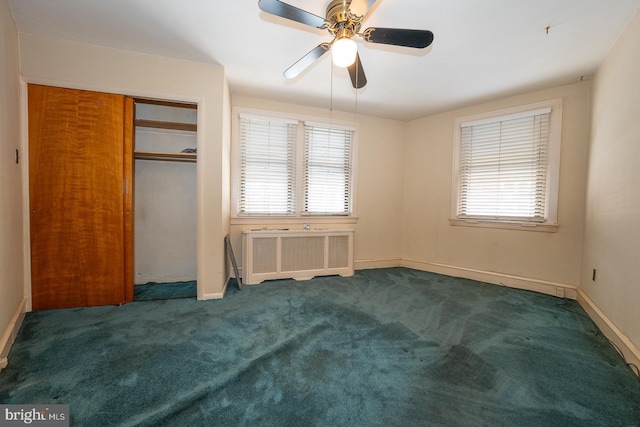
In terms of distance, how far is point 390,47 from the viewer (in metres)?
2.35

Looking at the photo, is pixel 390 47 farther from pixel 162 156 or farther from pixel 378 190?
pixel 162 156

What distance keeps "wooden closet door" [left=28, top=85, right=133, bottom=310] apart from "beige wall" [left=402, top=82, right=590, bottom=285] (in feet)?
12.9

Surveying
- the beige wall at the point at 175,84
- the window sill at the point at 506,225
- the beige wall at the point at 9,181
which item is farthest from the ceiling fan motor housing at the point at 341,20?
the window sill at the point at 506,225

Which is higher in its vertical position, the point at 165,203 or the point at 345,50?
the point at 345,50

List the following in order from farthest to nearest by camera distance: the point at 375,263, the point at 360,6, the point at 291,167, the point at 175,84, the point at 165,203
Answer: the point at 375,263
the point at 291,167
the point at 165,203
the point at 175,84
the point at 360,6

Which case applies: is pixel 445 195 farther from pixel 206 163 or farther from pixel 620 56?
pixel 206 163

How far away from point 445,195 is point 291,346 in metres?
3.24

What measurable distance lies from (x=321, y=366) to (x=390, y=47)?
270 centimetres

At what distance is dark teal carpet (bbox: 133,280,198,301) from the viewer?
284 cm

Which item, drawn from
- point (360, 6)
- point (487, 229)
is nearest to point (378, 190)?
point (487, 229)

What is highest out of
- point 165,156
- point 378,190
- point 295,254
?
point 165,156

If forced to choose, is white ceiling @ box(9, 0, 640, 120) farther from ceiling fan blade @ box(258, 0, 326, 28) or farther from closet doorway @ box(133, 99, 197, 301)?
closet doorway @ box(133, 99, 197, 301)

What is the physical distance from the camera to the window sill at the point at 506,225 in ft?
10.3

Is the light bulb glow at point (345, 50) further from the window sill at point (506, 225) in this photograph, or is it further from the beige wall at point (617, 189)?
the window sill at point (506, 225)
